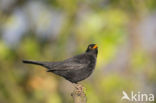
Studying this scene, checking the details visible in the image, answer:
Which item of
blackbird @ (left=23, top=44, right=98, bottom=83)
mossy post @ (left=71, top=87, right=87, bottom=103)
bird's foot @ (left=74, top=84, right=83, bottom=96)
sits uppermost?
blackbird @ (left=23, top=44, right=98, bottom=83)

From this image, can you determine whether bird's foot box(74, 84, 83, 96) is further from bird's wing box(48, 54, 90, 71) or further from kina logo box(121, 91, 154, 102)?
kina logo box(121, 91, 154, 102)

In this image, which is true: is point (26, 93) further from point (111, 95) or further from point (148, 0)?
point (148, 0)

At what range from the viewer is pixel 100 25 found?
19.4m

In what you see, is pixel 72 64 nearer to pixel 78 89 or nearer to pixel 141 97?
pixel 78 89

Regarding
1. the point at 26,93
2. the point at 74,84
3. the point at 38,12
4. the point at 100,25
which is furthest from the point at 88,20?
the point at 74,84

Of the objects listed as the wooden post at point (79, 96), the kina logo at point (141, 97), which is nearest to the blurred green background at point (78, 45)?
the kina logo at point (141, 97)

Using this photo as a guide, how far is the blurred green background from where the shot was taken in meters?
18.7

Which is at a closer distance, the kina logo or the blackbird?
the blackbird

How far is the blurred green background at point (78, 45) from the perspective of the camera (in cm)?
1869

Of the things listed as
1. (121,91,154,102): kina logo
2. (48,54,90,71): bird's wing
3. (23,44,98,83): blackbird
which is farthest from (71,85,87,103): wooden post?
(121,91,154,102): kina logo

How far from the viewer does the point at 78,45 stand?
18766mm

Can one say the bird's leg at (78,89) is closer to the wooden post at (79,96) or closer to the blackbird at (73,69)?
the wooden post at (79,96)

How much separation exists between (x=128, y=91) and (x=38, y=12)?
425cm

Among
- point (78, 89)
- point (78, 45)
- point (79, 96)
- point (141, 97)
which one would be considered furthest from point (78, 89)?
point (78, 45)
